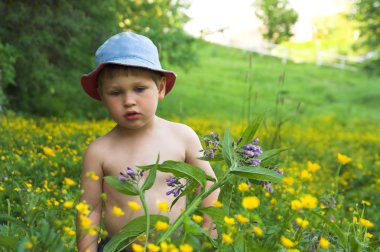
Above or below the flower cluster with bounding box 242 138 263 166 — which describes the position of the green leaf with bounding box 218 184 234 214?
below

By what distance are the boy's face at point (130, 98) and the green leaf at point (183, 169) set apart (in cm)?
46

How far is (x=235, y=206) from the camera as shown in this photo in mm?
3197

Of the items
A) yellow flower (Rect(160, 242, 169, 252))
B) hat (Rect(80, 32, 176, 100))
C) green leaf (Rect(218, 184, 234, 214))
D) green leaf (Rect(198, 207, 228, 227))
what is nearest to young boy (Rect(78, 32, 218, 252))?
hat (Rect(80, 32, 176, 100))

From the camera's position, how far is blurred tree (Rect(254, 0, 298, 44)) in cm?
2547

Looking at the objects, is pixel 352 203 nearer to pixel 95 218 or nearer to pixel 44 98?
pixel 95 218

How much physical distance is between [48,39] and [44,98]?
146 centimetres

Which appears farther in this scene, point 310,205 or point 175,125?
point 175,125

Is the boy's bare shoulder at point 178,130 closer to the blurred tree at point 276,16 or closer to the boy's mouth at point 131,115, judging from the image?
the boy's mouth at point 131,115

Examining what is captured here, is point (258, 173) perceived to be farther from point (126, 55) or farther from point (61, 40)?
point (61, 40)

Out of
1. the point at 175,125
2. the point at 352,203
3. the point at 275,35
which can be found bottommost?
the point at 352,203

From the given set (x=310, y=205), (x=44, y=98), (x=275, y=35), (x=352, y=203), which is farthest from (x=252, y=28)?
(x=310, y=205)

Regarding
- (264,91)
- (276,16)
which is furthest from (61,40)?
(276,16)

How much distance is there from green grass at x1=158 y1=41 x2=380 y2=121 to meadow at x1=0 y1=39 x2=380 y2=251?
5cm

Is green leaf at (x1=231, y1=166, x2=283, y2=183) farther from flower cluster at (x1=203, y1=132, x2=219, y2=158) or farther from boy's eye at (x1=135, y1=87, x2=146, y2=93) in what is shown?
boy's eye at (x1=135, y1=87, x2=146, y2=93)
